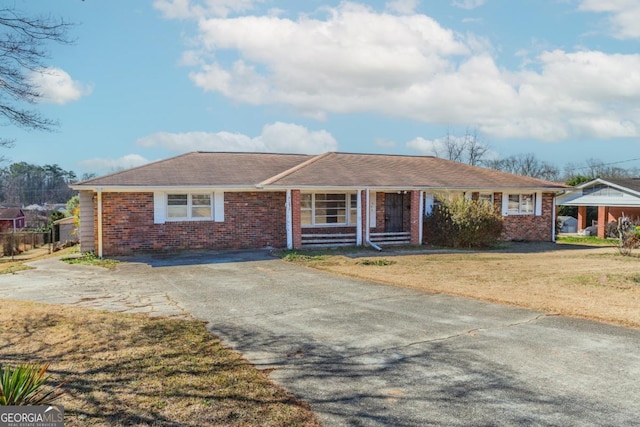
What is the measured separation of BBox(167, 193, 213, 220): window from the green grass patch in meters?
2.72

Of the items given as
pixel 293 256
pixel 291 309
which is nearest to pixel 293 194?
pixel 293 256

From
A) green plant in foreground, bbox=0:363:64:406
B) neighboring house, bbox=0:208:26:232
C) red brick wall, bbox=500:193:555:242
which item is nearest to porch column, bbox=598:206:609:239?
red brick wall, bbox=500:193:555:242

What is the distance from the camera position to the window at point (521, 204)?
22781 millimetres

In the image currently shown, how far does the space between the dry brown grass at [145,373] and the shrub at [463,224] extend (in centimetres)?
1442

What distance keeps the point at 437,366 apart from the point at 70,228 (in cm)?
3485

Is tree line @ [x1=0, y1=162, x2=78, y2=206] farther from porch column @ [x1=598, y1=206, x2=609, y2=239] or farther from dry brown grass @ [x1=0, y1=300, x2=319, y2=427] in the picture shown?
dry brown grass @ [x1=0, y1=300, x2=319, y2=427]

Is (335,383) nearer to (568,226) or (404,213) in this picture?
(404,213)

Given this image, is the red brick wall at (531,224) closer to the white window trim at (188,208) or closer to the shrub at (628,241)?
the shrub at (628,241)

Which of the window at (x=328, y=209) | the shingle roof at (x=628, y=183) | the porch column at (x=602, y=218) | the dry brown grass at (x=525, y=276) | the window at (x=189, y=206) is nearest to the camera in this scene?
the dry brown grass at (x=525, y=276)

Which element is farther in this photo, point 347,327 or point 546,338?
point 347,327

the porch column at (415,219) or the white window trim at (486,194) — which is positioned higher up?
the white window trim at (486,194)

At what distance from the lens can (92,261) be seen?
614 inches

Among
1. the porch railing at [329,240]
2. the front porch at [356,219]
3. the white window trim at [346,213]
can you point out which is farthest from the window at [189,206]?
the white window trim at [346,213]

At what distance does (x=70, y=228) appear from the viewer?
34906mm
